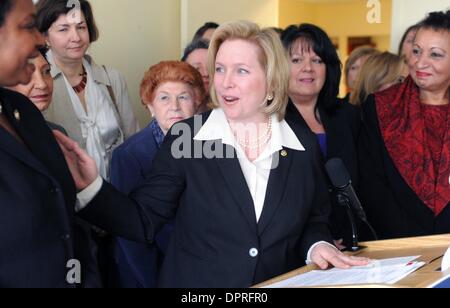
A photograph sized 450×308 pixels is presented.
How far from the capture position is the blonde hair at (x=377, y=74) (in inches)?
152

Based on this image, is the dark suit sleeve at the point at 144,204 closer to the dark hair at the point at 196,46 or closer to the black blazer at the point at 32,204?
the black blazer at the point at 32,204

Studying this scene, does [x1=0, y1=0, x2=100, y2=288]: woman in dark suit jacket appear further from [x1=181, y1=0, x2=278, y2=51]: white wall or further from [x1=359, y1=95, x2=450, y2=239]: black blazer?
[x1=181, y1=0, x2=278, y2=51]: white wall

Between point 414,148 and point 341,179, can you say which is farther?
point 414,148

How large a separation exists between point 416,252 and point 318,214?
16.7 inches

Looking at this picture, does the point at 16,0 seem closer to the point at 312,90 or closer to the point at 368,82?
the point at 312,90

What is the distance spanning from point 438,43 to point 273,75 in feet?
3.75

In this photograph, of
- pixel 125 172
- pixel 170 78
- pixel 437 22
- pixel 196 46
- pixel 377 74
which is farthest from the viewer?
pixel 377 74

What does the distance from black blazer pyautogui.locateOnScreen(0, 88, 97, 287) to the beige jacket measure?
4.44 feet

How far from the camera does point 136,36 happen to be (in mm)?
4156

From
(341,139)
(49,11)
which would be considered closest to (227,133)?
(341,139)

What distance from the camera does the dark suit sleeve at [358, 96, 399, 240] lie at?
2793 mm

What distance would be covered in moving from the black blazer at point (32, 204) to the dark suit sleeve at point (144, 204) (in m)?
0.20

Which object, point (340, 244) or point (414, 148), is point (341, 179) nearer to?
point (340, 244)

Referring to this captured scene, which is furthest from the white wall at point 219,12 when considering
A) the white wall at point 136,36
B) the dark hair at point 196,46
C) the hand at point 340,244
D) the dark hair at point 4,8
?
the dark hair at point 4,8
